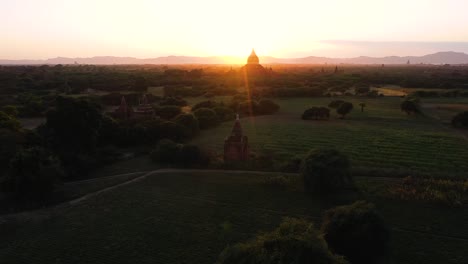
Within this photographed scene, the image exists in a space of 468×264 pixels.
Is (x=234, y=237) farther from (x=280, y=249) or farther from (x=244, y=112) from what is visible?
(x=244, y=112)

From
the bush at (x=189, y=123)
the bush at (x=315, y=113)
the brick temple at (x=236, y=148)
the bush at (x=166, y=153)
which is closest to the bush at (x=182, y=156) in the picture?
the bush at (x=166, y=153)

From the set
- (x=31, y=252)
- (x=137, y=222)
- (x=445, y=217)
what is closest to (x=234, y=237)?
(x=137, y=222)

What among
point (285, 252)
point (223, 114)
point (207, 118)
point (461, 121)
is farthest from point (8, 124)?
point (461, 121)

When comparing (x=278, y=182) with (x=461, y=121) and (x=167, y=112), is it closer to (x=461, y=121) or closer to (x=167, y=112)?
(x=167, y=112)

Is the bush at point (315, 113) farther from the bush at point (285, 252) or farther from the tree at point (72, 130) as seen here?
the bush at point (285, 252)

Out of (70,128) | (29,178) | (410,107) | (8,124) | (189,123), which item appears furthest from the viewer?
(410,107)
